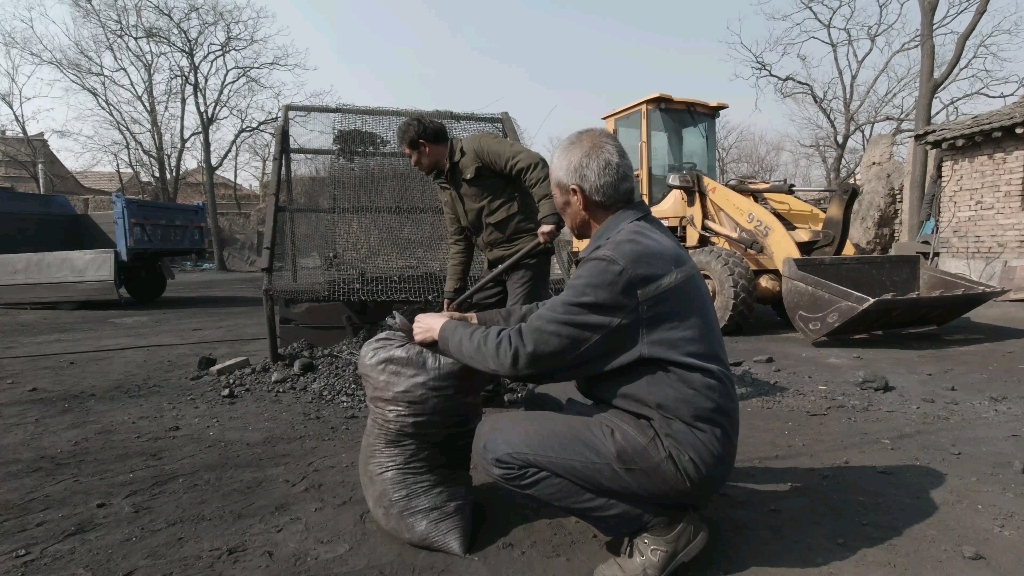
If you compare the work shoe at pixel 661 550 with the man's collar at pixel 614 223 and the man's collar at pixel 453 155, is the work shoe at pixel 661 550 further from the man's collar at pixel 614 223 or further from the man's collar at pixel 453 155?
the man's collar at pixel 453 155

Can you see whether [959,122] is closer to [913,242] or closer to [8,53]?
[913,242]

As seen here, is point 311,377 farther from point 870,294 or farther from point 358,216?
point 870,294

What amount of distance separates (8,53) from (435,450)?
1166 inches

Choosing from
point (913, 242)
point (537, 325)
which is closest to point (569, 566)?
point (537, 325)

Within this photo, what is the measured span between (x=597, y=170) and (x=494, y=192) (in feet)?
5.42

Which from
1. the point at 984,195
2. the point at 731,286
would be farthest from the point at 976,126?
the point at 731,286

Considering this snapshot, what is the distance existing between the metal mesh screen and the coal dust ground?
3.10ft

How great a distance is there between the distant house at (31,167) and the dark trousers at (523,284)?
2376cm

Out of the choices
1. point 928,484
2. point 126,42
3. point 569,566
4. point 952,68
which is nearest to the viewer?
point 569,566

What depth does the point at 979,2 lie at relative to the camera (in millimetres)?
15688

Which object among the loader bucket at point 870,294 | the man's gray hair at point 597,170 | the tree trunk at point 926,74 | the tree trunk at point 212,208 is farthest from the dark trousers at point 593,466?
the tree trunk at point 212,208

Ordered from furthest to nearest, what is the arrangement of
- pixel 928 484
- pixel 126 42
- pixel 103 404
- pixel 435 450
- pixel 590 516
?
pixel 126 42 → pixel 103 404 → pixel 928 484 → pixel 435 450 → pixel 590 516

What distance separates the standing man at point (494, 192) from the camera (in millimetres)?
3424

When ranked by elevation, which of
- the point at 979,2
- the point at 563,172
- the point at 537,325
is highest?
the point at 979,2
